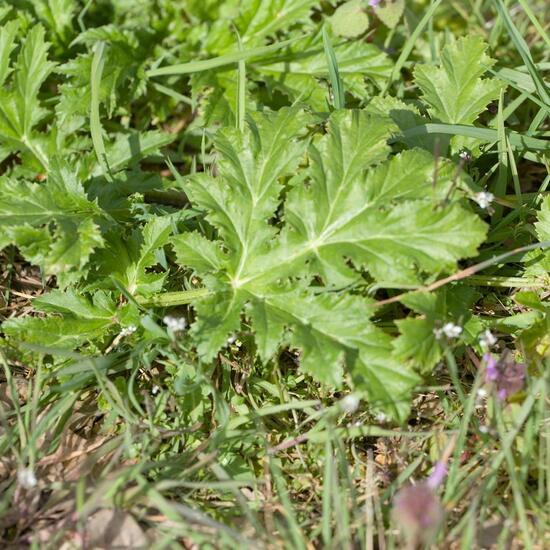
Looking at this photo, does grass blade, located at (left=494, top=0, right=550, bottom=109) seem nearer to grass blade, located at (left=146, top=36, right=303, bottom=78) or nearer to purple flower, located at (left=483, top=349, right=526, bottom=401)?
grass blade, located at (left=146, top=36, right=303, bottom=78)

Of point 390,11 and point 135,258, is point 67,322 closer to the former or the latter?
point 135,258

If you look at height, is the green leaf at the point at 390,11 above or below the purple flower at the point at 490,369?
above

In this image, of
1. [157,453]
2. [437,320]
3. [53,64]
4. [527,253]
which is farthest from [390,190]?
[53,64]

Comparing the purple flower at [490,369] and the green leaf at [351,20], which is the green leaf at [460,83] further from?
the purple flower at [490,369]

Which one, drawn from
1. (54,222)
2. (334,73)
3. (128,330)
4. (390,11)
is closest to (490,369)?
(128,330)

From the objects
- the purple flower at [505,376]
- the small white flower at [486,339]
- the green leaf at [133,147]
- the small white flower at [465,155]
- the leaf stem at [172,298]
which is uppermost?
the green leaf at [133,147]

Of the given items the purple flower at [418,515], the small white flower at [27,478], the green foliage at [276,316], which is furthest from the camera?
the green foliage at [276,316]

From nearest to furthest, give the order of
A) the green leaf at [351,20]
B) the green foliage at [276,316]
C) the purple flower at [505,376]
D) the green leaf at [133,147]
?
the green foliage at [276,316]
the purple flower at [505,376]
the green leaf at [133,147]
the green leaf at [351,20]

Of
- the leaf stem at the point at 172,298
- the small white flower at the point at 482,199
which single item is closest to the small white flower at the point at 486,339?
the small white flower at the point at 482,199
